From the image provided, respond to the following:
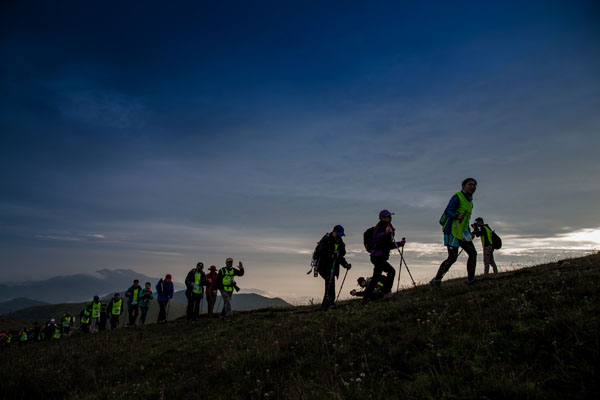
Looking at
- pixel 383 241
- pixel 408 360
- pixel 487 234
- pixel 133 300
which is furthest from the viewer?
pixel 133 300

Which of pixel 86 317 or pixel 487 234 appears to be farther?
pixel 86 317

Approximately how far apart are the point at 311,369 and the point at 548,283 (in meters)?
5.68

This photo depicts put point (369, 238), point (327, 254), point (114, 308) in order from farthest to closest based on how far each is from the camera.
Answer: point (114, 308), point (327, 254), point (369, 238)

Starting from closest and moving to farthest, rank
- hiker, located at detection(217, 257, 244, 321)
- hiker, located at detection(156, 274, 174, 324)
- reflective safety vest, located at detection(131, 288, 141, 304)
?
hiker, located at detection(217, 257, 244, 321)
hiker, located at detection(156, 274, 174, 324)
reflective safety vest, located at detection(131, 288, 141, 304)

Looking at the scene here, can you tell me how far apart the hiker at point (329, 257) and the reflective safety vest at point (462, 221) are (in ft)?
14.5

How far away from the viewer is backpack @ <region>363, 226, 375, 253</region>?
11278mm

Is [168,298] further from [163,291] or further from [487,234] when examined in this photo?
[487,234]

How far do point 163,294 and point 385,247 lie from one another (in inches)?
635

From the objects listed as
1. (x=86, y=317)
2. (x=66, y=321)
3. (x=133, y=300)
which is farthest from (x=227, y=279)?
(x=66, y=321)

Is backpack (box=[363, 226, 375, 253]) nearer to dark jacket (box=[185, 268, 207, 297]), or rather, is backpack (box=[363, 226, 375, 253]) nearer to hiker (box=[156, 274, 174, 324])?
dark jacket (box=[185, 268, 207, 297])

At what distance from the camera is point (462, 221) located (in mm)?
9242

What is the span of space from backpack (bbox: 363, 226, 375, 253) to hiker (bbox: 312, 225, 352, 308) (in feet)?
3.92

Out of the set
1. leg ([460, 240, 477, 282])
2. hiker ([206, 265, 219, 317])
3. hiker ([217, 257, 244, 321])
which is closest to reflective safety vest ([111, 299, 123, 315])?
hiker ([206, 265, 219, 317])

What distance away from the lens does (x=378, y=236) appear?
11.0 m
